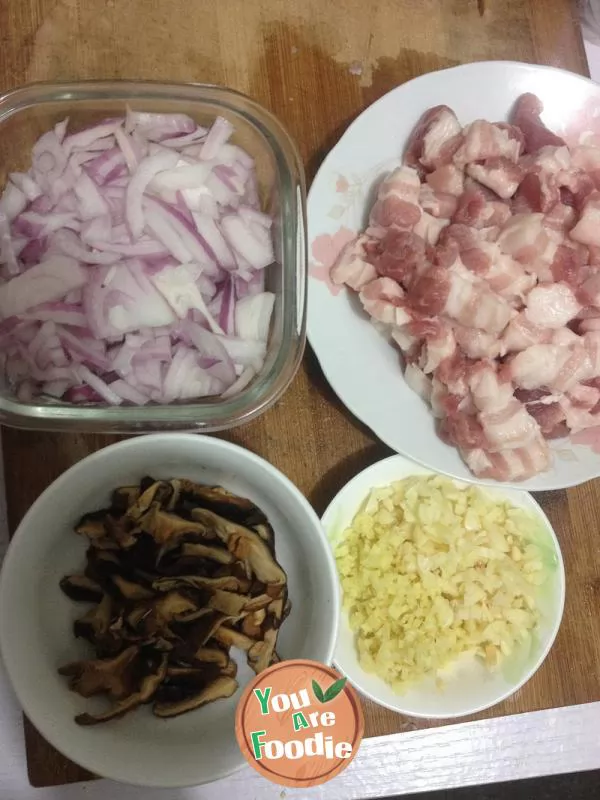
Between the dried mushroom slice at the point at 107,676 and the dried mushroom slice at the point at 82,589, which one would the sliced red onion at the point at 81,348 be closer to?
the dried mushroom slice at the point at 82,589

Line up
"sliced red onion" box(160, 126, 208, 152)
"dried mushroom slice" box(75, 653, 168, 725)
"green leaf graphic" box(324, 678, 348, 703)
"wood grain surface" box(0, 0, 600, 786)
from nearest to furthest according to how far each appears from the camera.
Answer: "green leaf graphic" box(324, 678, 348, 703)
"dried mushroom slice" box(75, 653, 168, 725)
"sliced red onion" box(160, 126, 208, 152)
"wood grain surface" box(0, 0, 600, 786)

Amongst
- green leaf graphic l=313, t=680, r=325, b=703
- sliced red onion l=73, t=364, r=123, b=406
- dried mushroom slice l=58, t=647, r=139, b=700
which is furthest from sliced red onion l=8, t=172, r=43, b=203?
green leaf graphic l=313, t=680, r=325, b=703

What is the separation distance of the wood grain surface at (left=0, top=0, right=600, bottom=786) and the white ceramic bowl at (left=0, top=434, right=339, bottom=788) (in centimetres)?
15

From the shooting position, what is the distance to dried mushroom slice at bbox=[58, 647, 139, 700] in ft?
3.78

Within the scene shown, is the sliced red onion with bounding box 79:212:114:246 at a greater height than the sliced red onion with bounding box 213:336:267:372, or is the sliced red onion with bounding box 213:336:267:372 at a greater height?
the sliced red onion with bounding box 79:212:114:246

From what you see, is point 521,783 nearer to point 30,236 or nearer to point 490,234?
point 490,234

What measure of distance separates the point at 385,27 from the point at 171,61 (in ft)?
1.52

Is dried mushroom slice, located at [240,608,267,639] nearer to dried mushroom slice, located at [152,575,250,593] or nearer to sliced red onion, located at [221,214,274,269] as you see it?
dried mushroom slice, located at [152,575,250,593]

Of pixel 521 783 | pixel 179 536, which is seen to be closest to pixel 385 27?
pixel 179 536

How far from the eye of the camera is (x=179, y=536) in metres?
1.20

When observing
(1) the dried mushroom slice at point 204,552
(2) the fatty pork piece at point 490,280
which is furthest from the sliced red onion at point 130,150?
(1) the dried mushroom slice at point 204,552

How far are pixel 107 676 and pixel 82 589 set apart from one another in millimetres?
155

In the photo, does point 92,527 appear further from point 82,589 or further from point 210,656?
point 210,656

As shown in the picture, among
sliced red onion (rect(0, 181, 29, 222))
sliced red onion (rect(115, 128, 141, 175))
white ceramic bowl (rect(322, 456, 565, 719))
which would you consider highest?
sliced red onion (rect(115, 128, 141, 175))
